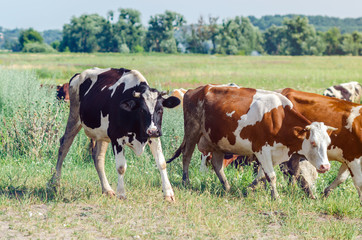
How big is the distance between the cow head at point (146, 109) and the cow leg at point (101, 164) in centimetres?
102

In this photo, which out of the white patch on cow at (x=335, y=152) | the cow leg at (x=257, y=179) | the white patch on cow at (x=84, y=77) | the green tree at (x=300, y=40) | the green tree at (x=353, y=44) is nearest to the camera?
the white patch on cow at (x=335, y=152)

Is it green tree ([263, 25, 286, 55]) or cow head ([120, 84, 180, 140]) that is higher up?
cow head ([120, 84, 180, 140])

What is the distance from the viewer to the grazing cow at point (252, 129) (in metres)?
6.72

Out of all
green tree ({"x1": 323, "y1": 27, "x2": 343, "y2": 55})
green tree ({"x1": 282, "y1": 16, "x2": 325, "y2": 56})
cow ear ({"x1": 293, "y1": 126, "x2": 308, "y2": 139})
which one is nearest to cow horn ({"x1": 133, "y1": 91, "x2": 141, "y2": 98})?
cow ear ({"x1": 293, "y1": 126, "x2": 308, "y2": 139})

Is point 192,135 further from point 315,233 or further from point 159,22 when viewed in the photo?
point 159,22

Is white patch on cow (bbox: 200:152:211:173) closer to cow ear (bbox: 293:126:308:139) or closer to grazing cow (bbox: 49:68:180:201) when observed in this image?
grazing cow (bbox: 49:68:180:201)

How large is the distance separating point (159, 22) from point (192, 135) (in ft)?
307

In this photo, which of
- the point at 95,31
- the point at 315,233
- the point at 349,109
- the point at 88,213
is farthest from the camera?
the point at 95,31

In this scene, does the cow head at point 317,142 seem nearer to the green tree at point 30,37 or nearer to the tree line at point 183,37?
the tree line at point 183,37

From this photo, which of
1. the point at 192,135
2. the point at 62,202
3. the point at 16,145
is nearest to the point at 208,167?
the point at 192,135

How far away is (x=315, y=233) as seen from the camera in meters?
5.86

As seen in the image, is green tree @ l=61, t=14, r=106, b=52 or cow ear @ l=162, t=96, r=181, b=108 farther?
green tree @ l=61, t=14, r=106, b=52

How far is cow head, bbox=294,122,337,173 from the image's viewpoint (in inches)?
256

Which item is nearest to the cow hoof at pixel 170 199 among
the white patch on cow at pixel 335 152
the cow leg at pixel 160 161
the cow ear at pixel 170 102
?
the cow leg at pixel 160 161
